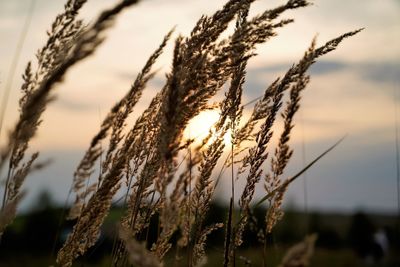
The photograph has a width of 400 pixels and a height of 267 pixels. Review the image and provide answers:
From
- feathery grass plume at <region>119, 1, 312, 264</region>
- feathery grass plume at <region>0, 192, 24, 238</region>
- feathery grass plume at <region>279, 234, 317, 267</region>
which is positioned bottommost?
feathery grass plume at <region>279, 234, 317, 267</region>

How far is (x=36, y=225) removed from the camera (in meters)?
55.0

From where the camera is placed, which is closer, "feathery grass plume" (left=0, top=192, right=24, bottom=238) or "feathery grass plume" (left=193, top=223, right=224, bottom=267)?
"feathery grass plume" (left=0, top=192, right=24, bottom=238)

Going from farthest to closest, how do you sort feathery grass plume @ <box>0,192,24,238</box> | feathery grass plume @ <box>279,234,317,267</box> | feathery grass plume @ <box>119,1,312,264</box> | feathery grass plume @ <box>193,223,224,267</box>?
1. feathery grass plume @ <box>193,223,224,267</box>
2. feathery grass plume @ <box>0,192,24,238</box>
3. feathery grass plume @ <box>119,1,312,264</box>
4. feathery grass plume @ <box>279,234,317,267</box>

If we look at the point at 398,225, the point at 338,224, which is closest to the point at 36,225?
the point at 338,224

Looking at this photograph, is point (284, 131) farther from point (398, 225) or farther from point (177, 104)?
point (398, 225)

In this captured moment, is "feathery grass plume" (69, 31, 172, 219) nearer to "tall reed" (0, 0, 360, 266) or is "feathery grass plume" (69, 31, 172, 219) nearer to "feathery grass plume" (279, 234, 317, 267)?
"tall reed" (0, 0, 360, 266)

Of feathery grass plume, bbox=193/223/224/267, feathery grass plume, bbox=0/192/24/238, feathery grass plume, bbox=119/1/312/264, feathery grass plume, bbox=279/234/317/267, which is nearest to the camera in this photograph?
feathery grass plume, bbox=279/234/317/267

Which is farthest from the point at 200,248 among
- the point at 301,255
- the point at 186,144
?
the point at 301,255

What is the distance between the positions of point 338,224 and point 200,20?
86305mm

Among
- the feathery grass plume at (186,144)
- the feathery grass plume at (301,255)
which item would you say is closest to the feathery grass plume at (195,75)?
the feathery grass plume at (186,144)

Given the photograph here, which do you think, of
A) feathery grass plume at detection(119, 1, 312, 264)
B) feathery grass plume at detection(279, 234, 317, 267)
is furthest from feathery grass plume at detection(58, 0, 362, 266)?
feathery grass plume at detection(279, 234, 317, 267)

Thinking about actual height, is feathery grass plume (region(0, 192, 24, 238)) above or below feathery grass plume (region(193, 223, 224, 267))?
above

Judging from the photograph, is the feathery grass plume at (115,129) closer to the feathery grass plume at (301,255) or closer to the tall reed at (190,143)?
the tall reed at (190,143)

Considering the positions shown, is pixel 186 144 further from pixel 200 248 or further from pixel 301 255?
pixel 301 255
